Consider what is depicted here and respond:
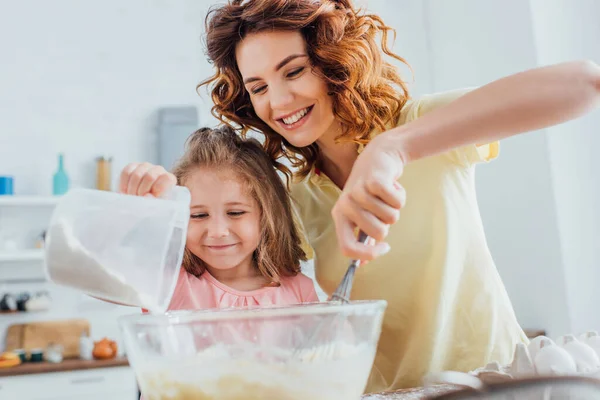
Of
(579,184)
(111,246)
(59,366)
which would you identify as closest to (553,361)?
(111,246)

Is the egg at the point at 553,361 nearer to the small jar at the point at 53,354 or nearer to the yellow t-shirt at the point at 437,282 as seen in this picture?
the yellow t-shirt at the point at 437,282

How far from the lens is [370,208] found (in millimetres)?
645

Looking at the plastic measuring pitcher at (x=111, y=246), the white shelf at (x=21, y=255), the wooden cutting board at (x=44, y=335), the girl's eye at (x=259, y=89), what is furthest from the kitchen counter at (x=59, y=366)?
the plastic measuring pitcher at (x=111, y=246)

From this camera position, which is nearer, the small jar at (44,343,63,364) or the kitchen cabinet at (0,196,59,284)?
the small jar at (44,343,63,364)

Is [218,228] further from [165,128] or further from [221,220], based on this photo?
[165,128]

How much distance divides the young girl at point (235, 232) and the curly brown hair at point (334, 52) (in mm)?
118

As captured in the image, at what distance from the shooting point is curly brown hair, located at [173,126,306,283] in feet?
4.09

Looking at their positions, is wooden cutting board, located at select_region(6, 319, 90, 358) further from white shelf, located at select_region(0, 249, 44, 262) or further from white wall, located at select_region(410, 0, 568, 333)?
white wall, located at select_region(410, 0, 568, 333)

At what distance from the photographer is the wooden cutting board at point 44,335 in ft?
10.7

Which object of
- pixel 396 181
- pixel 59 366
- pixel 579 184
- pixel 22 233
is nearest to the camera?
pixel 396 181

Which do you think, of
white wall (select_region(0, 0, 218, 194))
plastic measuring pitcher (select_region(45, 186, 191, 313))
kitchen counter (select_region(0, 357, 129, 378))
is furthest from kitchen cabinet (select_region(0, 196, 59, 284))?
plastic measuring pitcher (select_region(45, 186, 191, 313))

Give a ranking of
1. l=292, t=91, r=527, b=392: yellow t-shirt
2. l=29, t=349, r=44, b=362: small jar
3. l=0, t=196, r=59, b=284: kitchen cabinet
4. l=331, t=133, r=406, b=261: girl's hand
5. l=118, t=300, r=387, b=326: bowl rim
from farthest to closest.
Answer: l=0, t=196, r=59, b=284: kitchen cabinet → l=29, t=349, r=44, b=362: small jar → l=292, t=91, r=527, b=392: yellow t-shirt → l=331, t=133, r=406, b=261: girl's hand → l=118, t=300, r=387, b=326: bowl rim

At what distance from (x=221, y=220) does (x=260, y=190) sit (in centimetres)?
12

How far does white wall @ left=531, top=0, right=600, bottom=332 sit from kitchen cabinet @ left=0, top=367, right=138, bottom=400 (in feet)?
6.94
